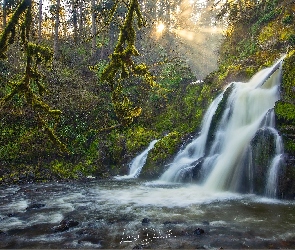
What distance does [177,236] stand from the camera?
642 centimetres

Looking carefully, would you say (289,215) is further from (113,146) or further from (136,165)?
(113,146)

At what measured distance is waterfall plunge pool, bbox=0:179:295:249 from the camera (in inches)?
243

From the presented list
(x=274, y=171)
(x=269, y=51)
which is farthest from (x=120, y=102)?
(x=269, y=51)

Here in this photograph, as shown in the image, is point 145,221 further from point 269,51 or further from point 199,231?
point 269,51

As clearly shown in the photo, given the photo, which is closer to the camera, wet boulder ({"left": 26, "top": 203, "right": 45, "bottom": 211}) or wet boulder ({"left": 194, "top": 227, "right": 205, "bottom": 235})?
wet boulder ({"left": 194, "top": 227, "right": 205, "bottom": 235})

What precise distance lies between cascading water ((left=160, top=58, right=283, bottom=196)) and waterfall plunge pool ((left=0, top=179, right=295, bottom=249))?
0.81 metres

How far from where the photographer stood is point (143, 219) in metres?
7.54

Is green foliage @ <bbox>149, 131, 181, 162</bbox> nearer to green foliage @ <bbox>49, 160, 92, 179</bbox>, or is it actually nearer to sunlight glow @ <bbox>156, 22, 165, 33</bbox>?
green foliage @ <bbox>49, 160, 92, 179</bbox>

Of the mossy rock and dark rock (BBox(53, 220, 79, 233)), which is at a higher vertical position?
the mossy rock

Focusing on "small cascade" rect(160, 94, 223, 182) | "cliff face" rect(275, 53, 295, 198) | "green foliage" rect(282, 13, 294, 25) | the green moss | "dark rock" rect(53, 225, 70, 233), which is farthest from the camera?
"green foliage" rect(282, 13, 294, 25)

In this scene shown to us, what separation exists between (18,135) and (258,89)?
12048mm

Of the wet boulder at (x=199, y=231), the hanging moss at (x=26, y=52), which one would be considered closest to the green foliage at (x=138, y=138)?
the wet boulder at (x=199, y=231)

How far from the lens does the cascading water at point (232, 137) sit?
11211 millimetres

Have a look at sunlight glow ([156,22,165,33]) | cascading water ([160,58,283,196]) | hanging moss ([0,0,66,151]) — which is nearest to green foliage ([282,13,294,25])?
cascading water ([160,58,283,196])
